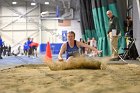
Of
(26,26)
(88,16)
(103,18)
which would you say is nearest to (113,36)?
(103,18)

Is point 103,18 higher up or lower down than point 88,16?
lower down

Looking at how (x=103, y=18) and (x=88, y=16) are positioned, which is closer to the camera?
(x=103, y=18)

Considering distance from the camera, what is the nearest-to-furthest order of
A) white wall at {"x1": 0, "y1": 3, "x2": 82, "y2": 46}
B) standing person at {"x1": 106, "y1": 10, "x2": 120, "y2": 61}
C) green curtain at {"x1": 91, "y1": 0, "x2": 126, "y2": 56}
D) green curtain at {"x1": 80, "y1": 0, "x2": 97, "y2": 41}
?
standing person at {"x1": 106, "y1": 10, "x2": 120, "y2": 61}
green curtain at {"x1": 91, "y1": 0, "x2": 126, "y2": 56}
green curtain at {"x1": 80, "y1": 0, "x2": 97, "y2": 41}
white wall at {"x1": 0, "y1": 3, "x2": 82, "y2": 46}

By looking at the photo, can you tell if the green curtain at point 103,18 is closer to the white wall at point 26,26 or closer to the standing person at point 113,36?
the standing person at point 113,36

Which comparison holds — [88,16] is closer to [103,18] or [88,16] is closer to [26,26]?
[103,18]

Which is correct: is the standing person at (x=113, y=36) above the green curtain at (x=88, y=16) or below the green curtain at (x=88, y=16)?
below

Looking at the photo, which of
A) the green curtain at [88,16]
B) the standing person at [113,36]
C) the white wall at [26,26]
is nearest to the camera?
the standing person at [113,36]

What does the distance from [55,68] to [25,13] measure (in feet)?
103

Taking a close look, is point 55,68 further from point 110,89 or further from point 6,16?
point 6,16

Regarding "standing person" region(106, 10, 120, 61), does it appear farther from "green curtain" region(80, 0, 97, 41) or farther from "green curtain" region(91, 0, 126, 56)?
"green curtain" region(80, 0, 97, 41)

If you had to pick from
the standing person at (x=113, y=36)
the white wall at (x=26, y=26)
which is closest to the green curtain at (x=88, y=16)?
the standing person at (x=113, y=36)

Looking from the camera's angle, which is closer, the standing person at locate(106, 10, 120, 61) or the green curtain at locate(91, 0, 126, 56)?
the standing person at locate(106, 10, 120, 61)

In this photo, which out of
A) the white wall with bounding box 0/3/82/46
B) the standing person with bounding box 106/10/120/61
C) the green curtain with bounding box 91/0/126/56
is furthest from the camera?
the white wall with bounding box 0/3/82/46

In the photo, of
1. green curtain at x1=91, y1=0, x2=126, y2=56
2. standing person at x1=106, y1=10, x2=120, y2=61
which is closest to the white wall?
green curtain at x1=91, y1=0, x2=126, y2=56
